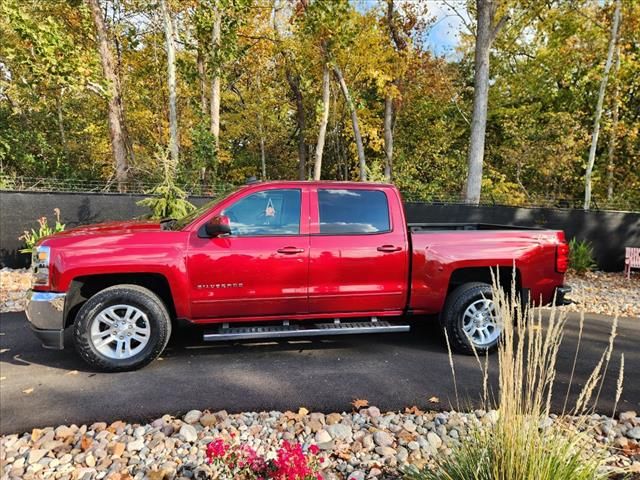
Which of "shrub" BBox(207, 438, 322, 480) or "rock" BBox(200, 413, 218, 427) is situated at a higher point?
"shrub" BBox(207, 438, 322, 480)

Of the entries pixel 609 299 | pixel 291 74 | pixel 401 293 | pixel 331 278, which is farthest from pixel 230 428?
pixel 291 74

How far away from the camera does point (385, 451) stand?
272 centimetres

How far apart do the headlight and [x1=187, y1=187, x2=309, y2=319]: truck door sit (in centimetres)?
128

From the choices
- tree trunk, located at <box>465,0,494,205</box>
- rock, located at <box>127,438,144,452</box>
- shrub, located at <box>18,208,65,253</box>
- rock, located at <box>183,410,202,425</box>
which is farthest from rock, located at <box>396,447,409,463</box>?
tree trunk, located at <box>465,0,494,205</box>

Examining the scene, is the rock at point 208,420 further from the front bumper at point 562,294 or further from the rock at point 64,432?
the front bumper at point 562,294

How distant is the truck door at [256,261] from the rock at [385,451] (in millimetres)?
1769

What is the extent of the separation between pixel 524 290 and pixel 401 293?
57.3 inches

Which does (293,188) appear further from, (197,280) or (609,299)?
(609,299)

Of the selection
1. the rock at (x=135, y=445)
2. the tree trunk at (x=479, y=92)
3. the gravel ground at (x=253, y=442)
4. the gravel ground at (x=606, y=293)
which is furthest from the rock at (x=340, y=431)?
the tree trunk at (x=479, y=92)

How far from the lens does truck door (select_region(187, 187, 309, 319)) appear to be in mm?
3995

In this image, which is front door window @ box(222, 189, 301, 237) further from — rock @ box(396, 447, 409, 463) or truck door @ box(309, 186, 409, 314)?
rock @ box(396, 447, 409, 463)

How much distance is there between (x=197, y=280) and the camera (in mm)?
3988

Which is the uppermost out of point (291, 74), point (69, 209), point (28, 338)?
point (291, 74)

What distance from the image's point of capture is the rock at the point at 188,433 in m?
2.83
